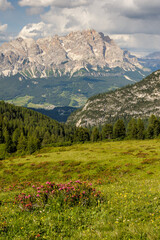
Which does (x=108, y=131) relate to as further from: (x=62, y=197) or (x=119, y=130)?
(x=62, y=197)

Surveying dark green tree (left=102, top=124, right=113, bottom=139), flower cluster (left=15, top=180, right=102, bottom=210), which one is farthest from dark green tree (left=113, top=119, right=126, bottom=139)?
flower cluster (left=15, top=180, right=102, bottom=210)

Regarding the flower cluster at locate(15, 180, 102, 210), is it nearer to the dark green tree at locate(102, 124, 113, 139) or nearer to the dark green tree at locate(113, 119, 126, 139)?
the dark green tree at locate(113, 119, 126, 139)

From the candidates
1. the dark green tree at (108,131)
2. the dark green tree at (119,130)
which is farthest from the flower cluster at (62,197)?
the dark green tree at (108,131)

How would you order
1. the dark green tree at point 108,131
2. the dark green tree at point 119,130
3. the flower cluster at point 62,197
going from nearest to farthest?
the flower cluster at point 62,197, the dark green tree at point 119,130, the dark green tree at point 108,131

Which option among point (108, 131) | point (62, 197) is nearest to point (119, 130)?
point (108, 131)

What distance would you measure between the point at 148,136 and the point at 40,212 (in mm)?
113508

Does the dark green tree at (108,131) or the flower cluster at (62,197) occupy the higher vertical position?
the flower cluster at (62,197)

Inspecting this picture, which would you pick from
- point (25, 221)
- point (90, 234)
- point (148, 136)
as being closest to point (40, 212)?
point (25, 221)

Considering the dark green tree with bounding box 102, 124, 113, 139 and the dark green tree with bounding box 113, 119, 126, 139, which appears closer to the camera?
the dark green tree with bounding box 113, 119, 126, 139

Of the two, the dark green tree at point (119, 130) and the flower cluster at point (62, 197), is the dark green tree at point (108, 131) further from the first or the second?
the flower cluster at point (62, 197)

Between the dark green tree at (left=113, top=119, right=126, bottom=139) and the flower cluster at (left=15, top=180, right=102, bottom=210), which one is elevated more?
the flower cluster at (left=15, top=180, right=102, bottom=210)

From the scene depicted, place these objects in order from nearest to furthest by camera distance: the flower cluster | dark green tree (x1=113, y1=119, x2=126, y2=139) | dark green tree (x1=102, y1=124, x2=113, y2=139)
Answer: the flower cluster < dark green tree (x1=113, y1=119, x2=126, y2=139) < dark green tree (x1=102, y1=124, x2=113, y2=139)

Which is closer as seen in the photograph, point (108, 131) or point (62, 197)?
point (62, 197)

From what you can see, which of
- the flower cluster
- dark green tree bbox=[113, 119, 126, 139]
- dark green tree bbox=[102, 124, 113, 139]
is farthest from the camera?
dark green tree bbox=[102, 124, 113, 139]
